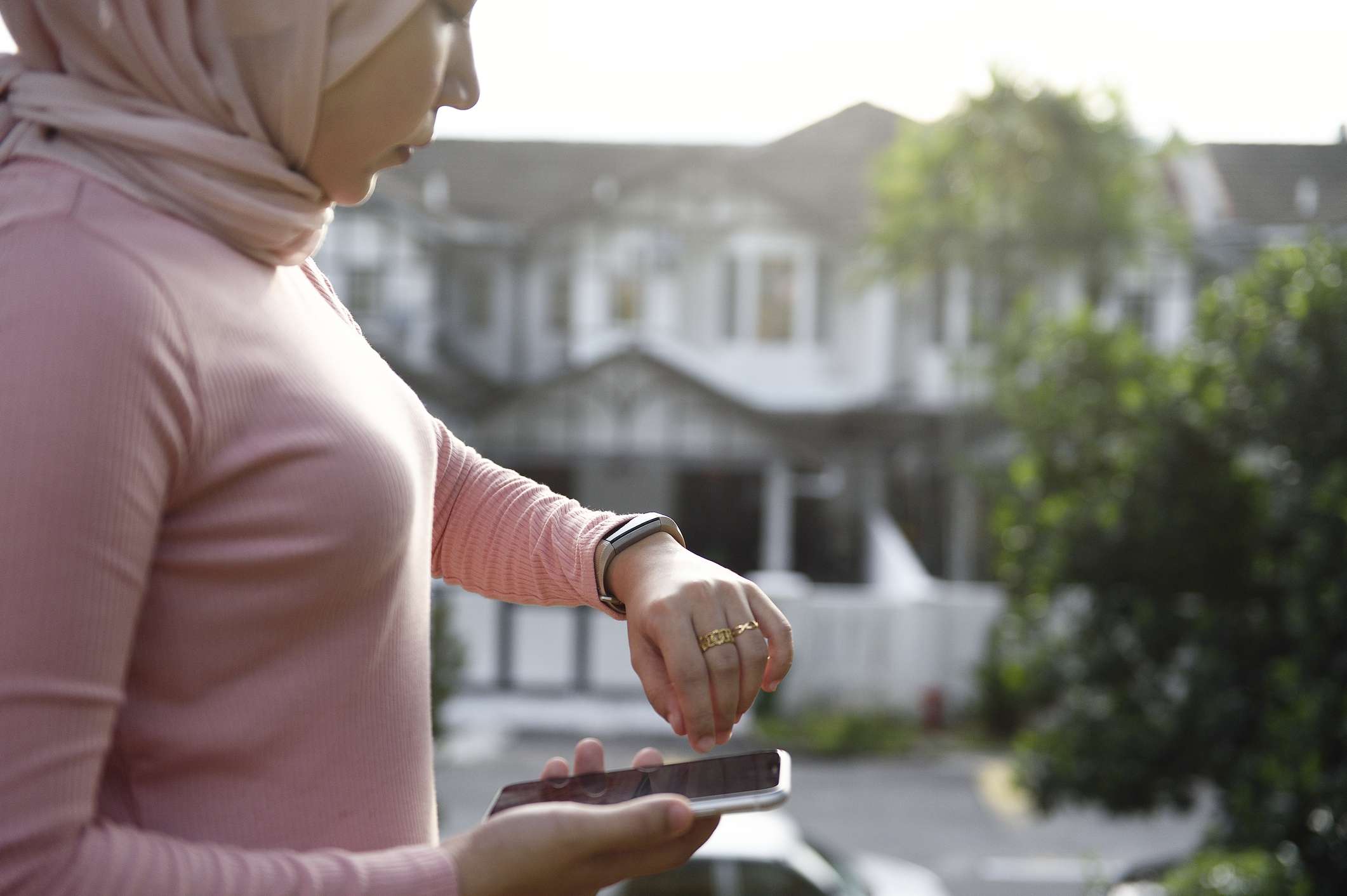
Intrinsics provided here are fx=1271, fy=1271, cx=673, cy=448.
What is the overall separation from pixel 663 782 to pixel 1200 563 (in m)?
4.70

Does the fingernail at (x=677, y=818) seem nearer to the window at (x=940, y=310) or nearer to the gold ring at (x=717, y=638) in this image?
the gold ring at (x=717, y=638)

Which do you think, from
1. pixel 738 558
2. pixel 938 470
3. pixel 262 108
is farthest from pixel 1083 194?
pixel 262 108

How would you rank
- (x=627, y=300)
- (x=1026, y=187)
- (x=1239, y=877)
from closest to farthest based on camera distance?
(x=1239, y=877) < (x=1026, y=187) < (x=627, y=300)

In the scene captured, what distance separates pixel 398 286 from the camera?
15766mm

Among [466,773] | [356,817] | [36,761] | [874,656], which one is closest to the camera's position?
[36,761]

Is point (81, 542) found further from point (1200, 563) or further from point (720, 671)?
point (1200, 563)

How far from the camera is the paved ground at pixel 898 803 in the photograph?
8875mm

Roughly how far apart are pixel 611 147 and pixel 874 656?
8534 mm

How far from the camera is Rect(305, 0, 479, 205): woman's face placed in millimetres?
808

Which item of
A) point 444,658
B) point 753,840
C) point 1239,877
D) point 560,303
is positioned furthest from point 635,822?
point 560,303

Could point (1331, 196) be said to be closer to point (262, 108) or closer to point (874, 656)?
point (262, 108)

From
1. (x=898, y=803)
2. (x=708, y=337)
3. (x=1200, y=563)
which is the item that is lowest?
(x=898, y=803)

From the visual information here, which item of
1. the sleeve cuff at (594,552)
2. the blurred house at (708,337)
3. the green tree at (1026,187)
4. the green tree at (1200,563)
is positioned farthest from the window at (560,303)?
the sleeve cuff at (594,552)

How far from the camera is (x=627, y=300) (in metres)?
16.5
